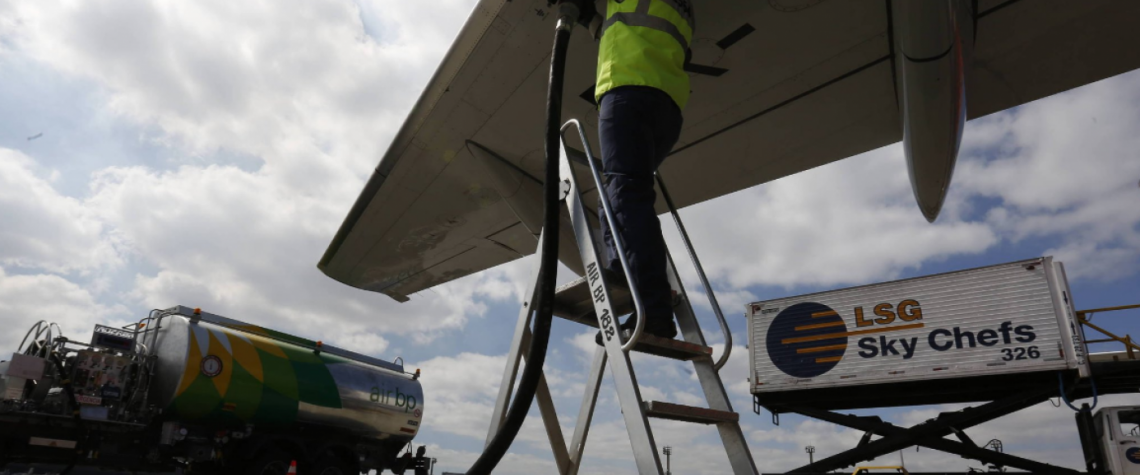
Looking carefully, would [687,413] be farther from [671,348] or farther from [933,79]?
[933,79]

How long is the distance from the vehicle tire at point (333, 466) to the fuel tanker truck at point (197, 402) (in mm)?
20

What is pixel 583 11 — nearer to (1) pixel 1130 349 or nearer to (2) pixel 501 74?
(2) pixel 501 74

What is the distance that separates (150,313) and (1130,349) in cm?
2065

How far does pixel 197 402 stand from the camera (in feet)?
28.2

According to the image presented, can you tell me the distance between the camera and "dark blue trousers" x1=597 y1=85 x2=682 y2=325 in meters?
2.96

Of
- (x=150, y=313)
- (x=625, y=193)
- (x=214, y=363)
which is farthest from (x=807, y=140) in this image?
(x=150, y=313)

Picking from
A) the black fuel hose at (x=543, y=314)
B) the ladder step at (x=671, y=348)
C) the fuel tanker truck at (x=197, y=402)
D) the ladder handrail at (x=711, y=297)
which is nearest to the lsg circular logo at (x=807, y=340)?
the fuel tanker truck at (x=197, y=402)

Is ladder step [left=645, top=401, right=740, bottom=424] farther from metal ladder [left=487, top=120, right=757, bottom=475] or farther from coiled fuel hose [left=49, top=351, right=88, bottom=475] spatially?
coiled fuel hose [left=49, top=351, right=88, bottom=475]

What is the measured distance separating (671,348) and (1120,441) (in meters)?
15.1

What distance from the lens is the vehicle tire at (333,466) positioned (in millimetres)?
10125

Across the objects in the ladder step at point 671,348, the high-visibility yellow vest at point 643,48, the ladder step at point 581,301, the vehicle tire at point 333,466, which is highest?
the high-visibility yellow vest at point 643,48

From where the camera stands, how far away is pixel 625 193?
3037 millimetres

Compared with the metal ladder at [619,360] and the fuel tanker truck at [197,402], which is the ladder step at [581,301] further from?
the fuel tanker truck at [197,402]

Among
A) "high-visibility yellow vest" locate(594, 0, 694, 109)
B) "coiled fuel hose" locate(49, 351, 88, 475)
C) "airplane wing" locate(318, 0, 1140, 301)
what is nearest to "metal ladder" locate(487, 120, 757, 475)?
"high-visibility yellow vest" locate(594, 0, 694, 109)
